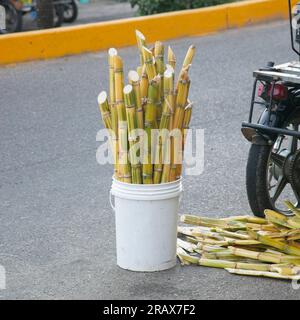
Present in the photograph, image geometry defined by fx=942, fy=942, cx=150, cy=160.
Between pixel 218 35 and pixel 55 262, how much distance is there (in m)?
7.63

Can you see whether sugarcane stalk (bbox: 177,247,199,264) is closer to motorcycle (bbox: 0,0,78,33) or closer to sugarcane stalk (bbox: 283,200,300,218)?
sugarcane stalk (bbox: 283,200,300,218)

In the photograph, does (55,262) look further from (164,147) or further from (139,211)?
(164,147)

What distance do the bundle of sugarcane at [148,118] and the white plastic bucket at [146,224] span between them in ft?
0.22

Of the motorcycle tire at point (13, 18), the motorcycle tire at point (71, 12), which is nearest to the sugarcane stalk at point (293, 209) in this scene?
the motorcycle tire at point (13, 18)

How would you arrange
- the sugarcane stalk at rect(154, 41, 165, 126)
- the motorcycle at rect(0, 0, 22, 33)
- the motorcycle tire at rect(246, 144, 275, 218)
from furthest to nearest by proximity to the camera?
1. the motorcycle at rect(0, 0, 22, 33)
2. the motorcycle tire at rect(246, 144, 275, 218)
3. the sugarcane stalk at rect(154, 41, 165, 126)

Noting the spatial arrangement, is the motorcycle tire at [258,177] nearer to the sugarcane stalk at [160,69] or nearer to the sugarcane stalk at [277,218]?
the sugarcane stalk at [277,218]

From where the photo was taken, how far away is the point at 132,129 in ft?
16.4

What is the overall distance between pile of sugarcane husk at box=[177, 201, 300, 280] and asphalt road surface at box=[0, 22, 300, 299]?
0.07 m

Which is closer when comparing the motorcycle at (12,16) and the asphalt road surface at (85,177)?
the asphalt road surface at (85,177)

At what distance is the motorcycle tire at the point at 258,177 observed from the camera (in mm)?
5555

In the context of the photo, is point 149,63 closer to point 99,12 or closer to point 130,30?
point 130,30

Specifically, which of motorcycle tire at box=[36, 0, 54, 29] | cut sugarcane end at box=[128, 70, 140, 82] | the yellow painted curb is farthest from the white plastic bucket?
motorcycle tire at box=[36, 0, 54, 29]

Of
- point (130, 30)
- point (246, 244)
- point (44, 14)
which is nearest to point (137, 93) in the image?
point (246, 244)

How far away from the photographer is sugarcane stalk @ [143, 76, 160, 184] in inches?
196
